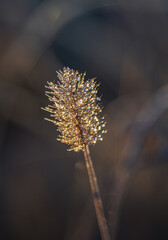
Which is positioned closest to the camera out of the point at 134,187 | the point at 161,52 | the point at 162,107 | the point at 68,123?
the point at 68,123

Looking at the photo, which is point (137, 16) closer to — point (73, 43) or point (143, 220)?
point (73, 43)

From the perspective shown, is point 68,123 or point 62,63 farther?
point 62,63

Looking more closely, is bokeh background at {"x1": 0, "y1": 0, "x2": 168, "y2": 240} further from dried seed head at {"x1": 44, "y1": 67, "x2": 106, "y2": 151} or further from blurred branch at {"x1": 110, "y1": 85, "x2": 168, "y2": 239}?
dried seed head at {"x1": 44, "y1": 67, "x2": 106, "y2": 151}

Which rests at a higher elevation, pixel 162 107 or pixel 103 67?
pixel 103 67

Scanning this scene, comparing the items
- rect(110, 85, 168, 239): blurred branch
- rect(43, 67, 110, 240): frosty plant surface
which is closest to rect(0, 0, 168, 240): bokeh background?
rect(110, 85, 168, 239): blurred branch

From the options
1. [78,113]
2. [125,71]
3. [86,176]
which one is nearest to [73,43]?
[125,71]

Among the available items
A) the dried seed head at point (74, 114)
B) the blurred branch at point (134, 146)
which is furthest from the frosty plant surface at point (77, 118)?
the blurred branch at point (134, 146)

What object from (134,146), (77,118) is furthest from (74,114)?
(134,146)

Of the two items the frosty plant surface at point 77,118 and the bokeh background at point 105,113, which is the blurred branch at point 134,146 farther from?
the frosty plant surface at point 77,118

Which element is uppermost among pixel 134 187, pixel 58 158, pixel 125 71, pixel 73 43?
pixel 73 43
